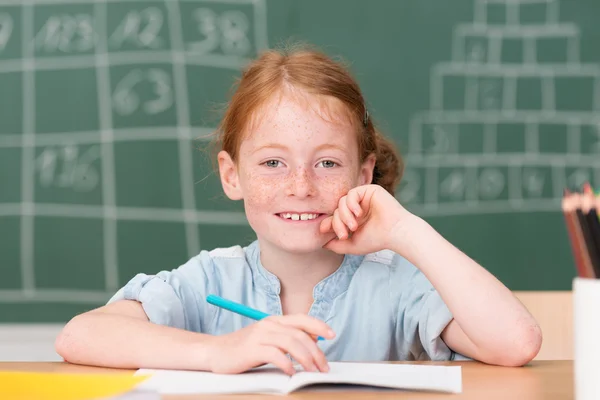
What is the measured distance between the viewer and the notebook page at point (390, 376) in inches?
33.0

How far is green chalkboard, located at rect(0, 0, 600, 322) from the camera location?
2.66m

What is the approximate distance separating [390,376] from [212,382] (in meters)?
0.19

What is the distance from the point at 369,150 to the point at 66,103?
1525 mm

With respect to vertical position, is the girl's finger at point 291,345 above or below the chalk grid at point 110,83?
below

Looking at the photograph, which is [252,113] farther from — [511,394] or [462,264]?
[511,394]

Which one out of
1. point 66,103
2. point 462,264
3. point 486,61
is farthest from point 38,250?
point 462,264

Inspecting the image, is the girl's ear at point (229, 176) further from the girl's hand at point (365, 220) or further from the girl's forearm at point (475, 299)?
the girl's forearm at point (475, 299)

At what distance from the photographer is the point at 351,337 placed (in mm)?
1368

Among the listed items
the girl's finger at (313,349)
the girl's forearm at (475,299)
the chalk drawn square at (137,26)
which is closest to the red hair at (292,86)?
the girl's forearm at (475,299)

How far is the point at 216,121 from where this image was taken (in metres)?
2.76

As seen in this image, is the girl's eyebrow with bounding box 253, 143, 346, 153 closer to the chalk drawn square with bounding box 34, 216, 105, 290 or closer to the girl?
the girl

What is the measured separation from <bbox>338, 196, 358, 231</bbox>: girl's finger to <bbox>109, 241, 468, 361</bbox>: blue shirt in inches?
7.7

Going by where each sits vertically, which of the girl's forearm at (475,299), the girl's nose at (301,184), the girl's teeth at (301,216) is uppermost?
the girl's nose at (301,184)

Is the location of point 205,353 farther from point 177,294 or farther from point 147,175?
point 147,175
